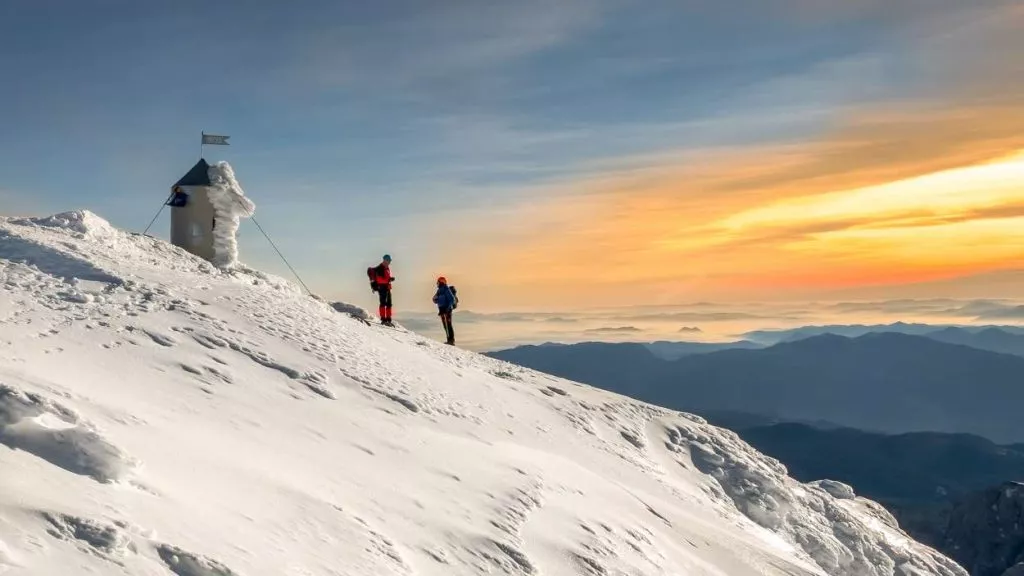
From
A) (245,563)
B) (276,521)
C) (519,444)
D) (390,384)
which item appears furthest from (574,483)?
(245,563)

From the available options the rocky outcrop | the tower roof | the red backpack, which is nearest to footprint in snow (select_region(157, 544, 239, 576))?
the red backpack

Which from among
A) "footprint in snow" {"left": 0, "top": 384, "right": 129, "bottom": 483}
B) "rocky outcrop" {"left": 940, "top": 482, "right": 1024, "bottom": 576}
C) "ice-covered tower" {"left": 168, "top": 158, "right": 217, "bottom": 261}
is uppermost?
"ice-covered tower" {"left": 168, "top": 158, "right": 217, "bottom": 261}

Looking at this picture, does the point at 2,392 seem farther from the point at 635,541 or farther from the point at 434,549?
the point at 635,541

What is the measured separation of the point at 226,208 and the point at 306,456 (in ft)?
57.1

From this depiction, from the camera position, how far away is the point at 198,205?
85.9ft

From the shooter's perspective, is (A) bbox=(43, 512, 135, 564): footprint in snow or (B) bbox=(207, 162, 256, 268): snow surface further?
(B) bbox=(207, 162, 256, 268): snow surface

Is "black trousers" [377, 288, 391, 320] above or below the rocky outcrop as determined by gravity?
above

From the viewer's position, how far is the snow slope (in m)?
7.68

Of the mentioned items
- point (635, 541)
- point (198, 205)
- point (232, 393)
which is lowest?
point (635, 541)

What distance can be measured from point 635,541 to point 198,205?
61.8ft

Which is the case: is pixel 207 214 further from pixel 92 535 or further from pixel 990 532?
pixel 990 532

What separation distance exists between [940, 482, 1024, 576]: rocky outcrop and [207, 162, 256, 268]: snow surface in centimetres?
10527

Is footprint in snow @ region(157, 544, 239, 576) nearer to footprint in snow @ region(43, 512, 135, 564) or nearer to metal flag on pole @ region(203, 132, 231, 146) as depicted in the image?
footprint in snow @ region(43, 512, 135, 564)

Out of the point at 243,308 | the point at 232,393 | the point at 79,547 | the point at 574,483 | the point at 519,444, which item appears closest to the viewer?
the point at 79,547
